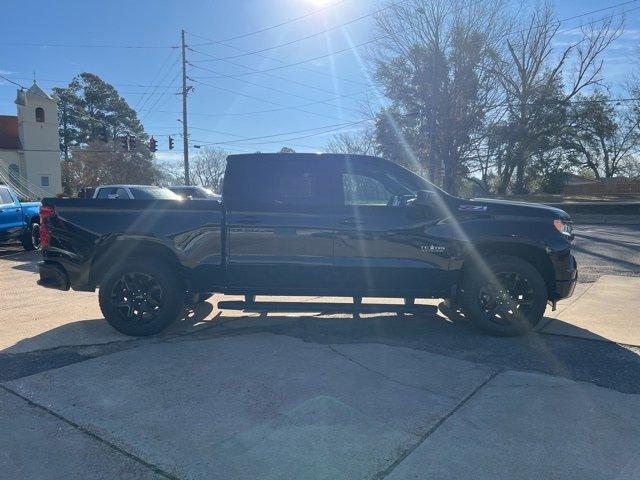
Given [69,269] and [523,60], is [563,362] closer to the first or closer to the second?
[69,269]

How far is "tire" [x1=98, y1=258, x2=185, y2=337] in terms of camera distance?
5262 mm

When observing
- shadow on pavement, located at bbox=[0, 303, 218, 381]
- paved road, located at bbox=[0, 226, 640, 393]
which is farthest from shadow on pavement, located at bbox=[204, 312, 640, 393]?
shadow on pavement, located at bbox=[0, 303, 218, 381]

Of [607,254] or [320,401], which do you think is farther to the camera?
[607,254]

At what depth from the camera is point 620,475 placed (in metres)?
2.74

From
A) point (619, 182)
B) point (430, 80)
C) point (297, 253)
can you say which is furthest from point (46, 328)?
point (619, 182)

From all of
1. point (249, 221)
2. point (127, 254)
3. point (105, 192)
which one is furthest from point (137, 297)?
point (105, 192)

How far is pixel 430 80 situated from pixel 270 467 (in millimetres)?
30421

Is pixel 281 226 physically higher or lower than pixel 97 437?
higher

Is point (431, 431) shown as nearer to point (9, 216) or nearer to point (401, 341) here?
point (401, 341)

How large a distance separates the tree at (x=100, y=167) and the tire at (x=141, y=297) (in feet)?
178

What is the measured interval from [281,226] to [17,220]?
1051cm

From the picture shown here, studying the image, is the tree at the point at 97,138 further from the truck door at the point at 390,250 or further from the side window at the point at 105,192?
the truck door at the point at 390,250

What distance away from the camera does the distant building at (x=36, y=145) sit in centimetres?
4997

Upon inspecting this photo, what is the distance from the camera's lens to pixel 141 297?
17.4 ft
